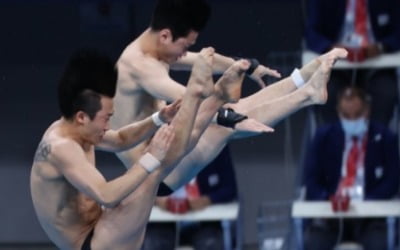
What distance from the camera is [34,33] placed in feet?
29.9

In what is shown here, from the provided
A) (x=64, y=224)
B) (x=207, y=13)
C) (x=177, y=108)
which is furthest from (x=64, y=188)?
(x=207, y=13)

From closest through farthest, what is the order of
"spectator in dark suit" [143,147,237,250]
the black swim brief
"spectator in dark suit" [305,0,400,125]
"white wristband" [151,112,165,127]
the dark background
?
the black swim brief, "white wristband" [151,112,165,127], "spectator in dark suit" [143,147,237,250], "spectator in dark suit" [305,0,400,125], the dark background

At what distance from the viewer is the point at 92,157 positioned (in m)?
5.75

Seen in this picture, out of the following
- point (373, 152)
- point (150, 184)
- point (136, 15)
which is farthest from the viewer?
point (136, 15)

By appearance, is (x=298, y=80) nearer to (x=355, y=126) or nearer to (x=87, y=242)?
(x=87, y=242)

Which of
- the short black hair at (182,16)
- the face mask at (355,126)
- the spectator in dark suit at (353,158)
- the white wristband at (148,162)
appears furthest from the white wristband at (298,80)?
the face mask at (355,126)

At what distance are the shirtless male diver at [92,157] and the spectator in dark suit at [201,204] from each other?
6.68 feet

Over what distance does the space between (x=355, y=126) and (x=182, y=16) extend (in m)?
2.29

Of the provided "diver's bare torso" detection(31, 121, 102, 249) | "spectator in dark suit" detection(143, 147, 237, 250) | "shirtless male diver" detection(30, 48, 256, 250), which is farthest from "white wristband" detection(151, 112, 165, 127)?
"spectator in dark suit" detection(143, 147, 237, 250)

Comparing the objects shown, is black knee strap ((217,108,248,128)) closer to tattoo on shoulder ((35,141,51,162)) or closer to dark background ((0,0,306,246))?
tattoo on shoulder ((35,141,51,162))

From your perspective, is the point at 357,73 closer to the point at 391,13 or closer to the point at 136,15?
the point at 391,13

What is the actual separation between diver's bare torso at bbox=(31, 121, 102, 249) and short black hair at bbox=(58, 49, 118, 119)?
0.52 feet

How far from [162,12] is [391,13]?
2.56 meters

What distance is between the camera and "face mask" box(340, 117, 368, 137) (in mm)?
7910
